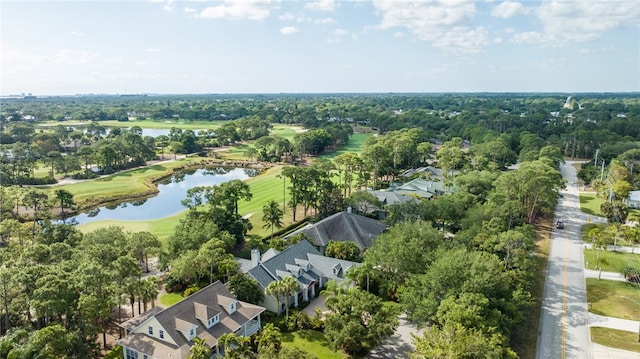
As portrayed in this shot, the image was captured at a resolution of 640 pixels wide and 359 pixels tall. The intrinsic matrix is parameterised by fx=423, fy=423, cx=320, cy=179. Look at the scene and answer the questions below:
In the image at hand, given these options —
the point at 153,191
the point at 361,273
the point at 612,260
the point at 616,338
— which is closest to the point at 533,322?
the point at 616,338

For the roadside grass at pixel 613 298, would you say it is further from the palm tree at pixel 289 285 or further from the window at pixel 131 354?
the window at pixel 131 354

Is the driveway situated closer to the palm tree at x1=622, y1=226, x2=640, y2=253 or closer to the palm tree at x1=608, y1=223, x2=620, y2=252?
the palm tree at x1=622, y1=226, x2=640, y2=253

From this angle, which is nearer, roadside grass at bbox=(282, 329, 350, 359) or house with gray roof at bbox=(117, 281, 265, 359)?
house with gray roof at bbox=(117, 281, 265, 359)

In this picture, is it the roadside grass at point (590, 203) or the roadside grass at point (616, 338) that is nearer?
the roadside grass at point (616, 338)

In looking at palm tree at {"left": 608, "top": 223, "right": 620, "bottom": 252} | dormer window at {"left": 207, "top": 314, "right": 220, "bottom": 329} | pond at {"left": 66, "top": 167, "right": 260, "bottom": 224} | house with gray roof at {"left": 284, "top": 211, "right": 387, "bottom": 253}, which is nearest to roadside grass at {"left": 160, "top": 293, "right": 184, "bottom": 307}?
dormer window at {"left": 207, "top": 314, "right": 220, "bottom": 329}

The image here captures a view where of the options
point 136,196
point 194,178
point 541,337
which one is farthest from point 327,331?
point 194,178

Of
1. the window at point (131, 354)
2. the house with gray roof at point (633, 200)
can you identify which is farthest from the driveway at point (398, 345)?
the house with gray roof at point (633, 200)
